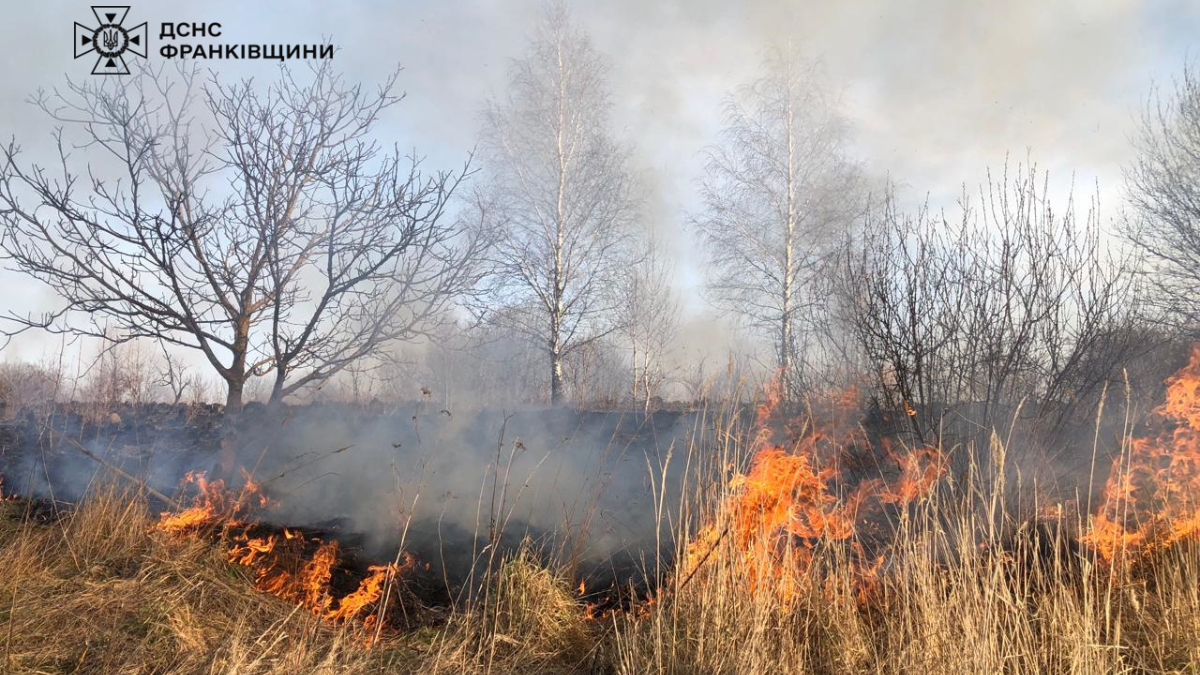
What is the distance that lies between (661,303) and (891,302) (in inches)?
454

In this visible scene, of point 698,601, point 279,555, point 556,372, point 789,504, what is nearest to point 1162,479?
point 789,504

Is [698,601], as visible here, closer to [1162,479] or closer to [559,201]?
[1162,479]

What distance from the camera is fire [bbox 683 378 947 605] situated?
3256 mm

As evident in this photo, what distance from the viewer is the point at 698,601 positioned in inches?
126

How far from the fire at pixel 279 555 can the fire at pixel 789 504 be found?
217 centimetres

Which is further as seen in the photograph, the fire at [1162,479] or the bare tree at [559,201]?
the bare tree at [559,201]

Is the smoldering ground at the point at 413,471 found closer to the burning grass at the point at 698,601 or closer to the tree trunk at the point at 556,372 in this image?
the burning grass at the point at 698,601

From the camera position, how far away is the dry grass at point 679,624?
2959 millimetres

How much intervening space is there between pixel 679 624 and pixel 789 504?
86 centimetres

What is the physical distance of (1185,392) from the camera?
5.30 m

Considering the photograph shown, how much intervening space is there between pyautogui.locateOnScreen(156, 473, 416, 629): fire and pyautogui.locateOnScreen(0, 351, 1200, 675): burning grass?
19mm

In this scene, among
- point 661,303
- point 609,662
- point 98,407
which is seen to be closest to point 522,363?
point 661,303

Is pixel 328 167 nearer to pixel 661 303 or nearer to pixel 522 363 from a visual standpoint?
pixel 661 303

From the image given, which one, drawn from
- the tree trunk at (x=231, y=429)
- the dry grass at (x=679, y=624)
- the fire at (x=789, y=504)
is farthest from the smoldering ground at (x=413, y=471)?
the dry grass at (x=679, y=624)
